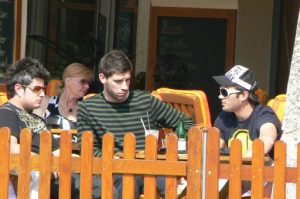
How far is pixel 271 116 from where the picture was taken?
21.4ft

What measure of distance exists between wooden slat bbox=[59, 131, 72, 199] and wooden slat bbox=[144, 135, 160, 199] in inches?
17.2

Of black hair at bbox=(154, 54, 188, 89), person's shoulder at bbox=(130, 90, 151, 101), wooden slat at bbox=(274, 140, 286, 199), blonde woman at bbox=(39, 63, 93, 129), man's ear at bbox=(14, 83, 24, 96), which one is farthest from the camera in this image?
black hair at bbox=(154, 54, 188, 89)

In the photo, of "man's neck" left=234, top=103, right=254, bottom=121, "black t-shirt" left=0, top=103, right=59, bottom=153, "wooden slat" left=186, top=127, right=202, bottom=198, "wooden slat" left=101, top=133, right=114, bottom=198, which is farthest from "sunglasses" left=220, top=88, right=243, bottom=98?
"wooden slat" left=101, top=133, right=114, bottom=198

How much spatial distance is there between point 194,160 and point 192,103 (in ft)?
7.90

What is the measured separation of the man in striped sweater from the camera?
6668mm

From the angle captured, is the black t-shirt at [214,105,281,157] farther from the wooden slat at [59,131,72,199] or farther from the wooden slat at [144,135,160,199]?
the wooden slat at [59,131,72,199]

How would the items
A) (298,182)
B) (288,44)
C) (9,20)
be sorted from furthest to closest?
(288,44), (9,20), (298,182)

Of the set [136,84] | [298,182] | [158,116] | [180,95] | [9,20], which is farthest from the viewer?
[136,84]

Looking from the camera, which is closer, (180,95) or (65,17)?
(180,95)

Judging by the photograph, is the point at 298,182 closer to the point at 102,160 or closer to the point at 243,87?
the point at 102,160

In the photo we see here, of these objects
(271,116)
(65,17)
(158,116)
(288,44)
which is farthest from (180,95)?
(65,17)

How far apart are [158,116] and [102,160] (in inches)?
68.1

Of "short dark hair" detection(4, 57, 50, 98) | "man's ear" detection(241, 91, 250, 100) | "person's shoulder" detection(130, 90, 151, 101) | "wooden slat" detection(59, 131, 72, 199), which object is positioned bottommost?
"wooden slat" detection(59, 131, 72, 199)

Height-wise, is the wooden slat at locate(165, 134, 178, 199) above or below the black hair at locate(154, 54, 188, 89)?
below
